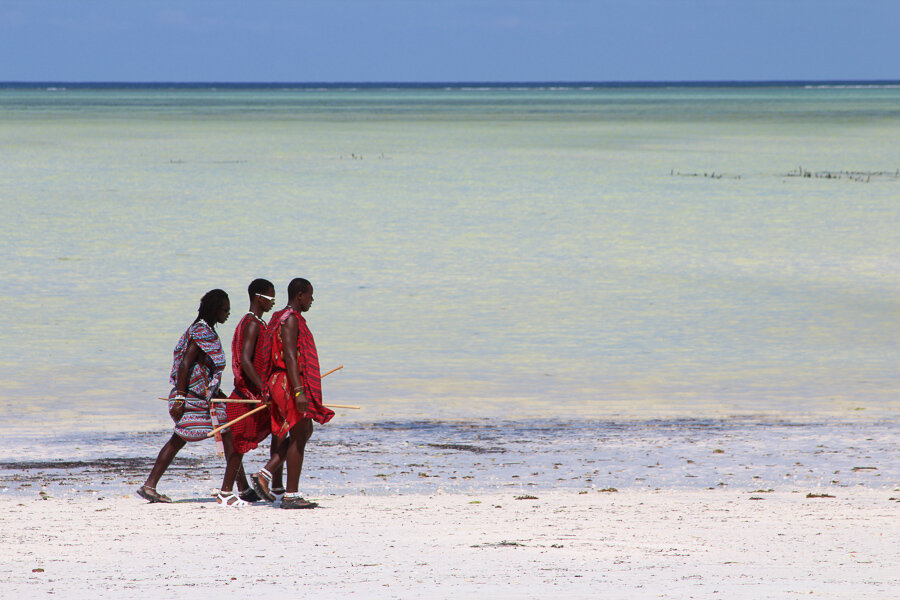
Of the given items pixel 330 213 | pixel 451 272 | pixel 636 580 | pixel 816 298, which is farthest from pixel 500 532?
pixel 330 213

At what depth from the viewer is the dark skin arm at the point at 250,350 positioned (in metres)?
6.98

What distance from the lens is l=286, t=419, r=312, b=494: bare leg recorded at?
707 centimetres

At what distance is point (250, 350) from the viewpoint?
23.1 feet

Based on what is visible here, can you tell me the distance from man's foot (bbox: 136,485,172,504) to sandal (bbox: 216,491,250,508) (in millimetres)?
250

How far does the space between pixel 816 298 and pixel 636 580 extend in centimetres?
1137

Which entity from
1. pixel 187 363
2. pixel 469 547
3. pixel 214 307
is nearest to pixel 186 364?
pixel 187 363

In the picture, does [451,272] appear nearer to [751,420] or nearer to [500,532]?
[751,420]

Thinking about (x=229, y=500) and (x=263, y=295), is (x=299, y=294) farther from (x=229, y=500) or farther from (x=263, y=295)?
(x=229, y=500)

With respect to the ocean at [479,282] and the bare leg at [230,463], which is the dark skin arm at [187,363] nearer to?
the bare leg at [230,463]

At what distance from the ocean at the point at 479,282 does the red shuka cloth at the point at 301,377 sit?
2.17 meters

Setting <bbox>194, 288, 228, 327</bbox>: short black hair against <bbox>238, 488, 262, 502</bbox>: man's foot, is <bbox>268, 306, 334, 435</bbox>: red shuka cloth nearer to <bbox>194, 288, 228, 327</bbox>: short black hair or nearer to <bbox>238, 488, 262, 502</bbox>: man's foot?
<bbox>194, 288, 228, 327</bbox>: short black hair

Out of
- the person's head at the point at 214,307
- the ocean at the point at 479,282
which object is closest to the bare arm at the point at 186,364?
the person's head at the point at 214,307

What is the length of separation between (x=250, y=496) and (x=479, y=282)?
10.3 meters

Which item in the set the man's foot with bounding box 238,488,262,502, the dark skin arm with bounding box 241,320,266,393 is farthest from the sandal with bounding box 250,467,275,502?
the dark skin arm with bounding box 241,320,266,393
